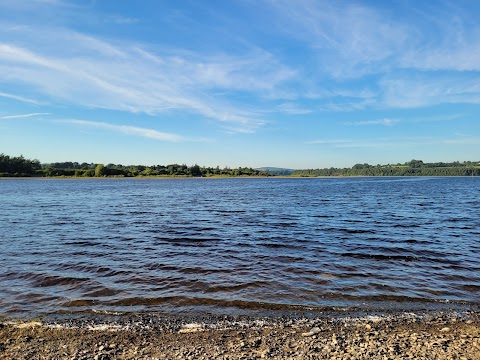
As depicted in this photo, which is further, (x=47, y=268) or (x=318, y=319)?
(x=47, y=268)

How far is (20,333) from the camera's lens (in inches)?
340

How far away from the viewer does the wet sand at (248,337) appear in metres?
7.46

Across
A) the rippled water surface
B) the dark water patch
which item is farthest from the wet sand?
the dark water patch

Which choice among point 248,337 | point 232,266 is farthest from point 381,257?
point 248,337

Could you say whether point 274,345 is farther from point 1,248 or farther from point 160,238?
point 1,248

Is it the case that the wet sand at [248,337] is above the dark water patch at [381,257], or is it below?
above

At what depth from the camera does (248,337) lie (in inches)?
333

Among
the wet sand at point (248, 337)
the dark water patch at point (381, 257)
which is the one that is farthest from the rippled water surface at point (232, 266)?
the wet sand at point (248, 337)

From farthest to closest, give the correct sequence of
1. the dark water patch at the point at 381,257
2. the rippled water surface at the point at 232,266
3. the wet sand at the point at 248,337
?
the dark water patch at the point at 381,257 < the rippled water surface at the point at 232,266 < the wet sand at the point at 248,337

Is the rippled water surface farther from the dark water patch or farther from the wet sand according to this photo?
the wet sand

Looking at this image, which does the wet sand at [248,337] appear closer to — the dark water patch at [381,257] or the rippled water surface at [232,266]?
the rippled water surface at [232,266]

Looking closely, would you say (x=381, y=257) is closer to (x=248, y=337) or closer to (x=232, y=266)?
(x=232, y=266)

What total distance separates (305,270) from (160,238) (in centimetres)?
1194

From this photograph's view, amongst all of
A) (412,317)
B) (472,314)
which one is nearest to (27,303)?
(412,317)
